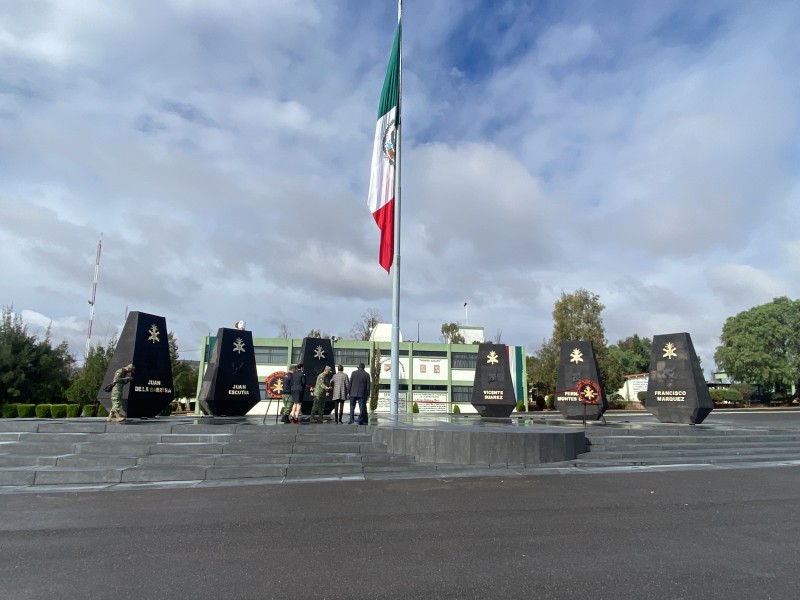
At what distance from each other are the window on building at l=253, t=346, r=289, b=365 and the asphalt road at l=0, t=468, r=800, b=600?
41837 millimetres

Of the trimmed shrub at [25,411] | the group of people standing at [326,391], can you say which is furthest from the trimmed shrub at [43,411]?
the group of people standing at [326,391]

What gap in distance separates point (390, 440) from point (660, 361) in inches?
468

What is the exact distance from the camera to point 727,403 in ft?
162

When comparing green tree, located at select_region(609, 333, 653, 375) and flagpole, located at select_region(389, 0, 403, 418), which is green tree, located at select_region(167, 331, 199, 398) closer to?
flagpole, located at select_region(389, 0, 403, 418)

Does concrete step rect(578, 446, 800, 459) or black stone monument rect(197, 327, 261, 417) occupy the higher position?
black stone monument rect(197, 327, 261, 417)

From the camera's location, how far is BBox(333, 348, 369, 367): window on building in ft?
168

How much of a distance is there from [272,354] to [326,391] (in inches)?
1458

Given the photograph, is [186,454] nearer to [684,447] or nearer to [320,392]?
[320,392]

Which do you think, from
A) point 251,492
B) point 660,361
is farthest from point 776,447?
point 251,492

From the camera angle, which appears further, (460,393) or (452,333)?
(452,333)

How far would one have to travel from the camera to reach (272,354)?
50.0 metres

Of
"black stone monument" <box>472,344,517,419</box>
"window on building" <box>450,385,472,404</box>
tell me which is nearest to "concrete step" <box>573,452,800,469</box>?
"black stone monument" <box>472,344,517,419</box>

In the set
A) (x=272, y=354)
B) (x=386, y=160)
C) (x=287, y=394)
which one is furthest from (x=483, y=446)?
(x=272, y=354)

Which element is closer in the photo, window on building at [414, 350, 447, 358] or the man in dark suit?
the man in dark suit
